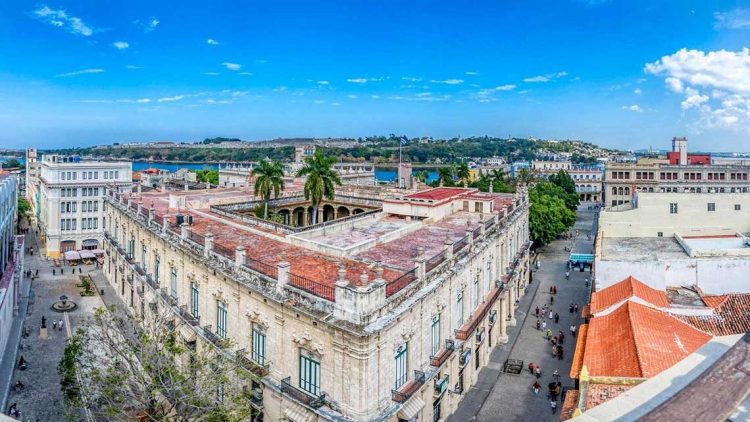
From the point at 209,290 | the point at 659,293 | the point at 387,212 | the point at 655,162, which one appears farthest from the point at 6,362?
the point at 655,162

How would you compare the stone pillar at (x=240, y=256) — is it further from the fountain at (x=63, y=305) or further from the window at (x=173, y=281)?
the fountain at (x=63, y=305)

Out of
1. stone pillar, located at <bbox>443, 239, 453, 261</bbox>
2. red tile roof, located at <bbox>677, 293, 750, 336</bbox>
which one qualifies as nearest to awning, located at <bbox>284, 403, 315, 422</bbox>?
stone pillar, located at <bbox>443, 239, 453, 261</bbox>

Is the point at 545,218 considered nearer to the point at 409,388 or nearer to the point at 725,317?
the point at 725,317

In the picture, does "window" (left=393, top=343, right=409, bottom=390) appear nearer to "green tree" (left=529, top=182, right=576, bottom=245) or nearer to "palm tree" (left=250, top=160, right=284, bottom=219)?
"palm tree" (left=250, top=160, right=284, bottom=219)

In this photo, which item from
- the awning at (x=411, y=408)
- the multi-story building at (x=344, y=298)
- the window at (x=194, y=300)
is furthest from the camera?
the window at (x=194, y=300)

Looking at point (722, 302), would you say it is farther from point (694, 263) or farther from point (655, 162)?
point (655, 162)

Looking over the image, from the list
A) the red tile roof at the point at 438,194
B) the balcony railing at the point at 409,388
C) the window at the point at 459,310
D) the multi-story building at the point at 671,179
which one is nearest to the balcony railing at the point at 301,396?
the balcony railing at the point at 409,388

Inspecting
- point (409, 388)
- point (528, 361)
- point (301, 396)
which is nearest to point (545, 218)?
point (528, 361)
